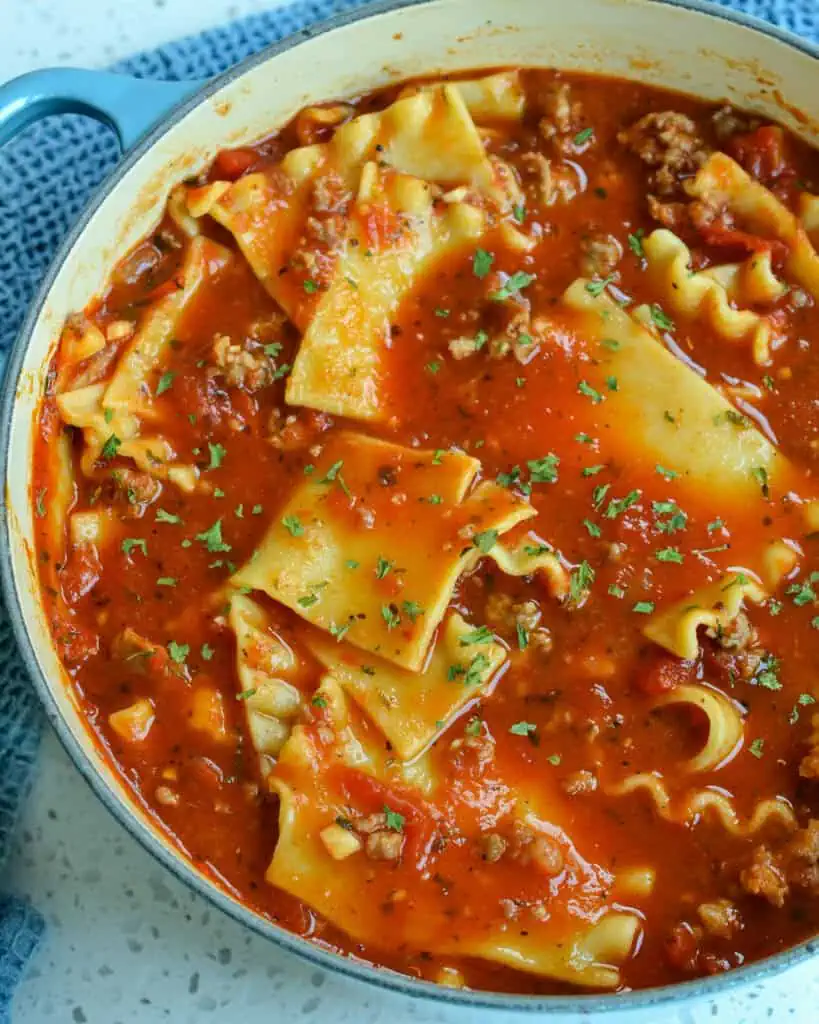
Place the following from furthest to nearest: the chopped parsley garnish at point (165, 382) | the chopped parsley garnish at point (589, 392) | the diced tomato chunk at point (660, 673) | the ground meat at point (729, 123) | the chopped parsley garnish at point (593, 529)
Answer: the ground meat at point (729, 123) < the chopped parsley garnish at point (165, 382) < the chopped parsley garnish at point (589, 392) < the chopped parsley garnish at point (593, 529) < the diced tomato chunk at point (660, 673)

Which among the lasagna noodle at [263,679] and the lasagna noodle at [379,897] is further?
the lasagna noodle at [263,679]

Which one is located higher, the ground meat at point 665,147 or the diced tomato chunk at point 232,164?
the ground meat at point 665,147

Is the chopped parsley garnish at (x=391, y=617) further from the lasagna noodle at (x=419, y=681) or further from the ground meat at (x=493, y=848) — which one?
the ground meat at (x=493, y=848)

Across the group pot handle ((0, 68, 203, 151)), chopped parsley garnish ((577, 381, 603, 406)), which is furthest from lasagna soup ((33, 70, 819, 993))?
pot handle ((0, 68, 203, 151))

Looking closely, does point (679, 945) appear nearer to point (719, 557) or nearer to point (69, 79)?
point (719, 557)

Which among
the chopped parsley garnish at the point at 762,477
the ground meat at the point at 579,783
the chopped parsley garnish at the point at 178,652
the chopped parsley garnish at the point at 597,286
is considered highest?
the chopped parsley garnish at the point at 597,286

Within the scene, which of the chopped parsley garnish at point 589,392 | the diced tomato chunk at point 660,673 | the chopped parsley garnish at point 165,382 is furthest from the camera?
the chopped parsley garnish at point 165,382

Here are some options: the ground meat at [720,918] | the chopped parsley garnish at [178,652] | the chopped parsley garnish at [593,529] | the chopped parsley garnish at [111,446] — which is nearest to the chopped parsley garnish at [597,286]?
the chopped parsley garnish at [593,529]

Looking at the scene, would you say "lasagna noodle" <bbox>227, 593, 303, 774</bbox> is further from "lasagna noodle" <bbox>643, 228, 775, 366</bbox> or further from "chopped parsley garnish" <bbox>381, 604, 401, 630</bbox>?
"lasagna noodle" <bbox>643, 228, 775, 366</bbox>
